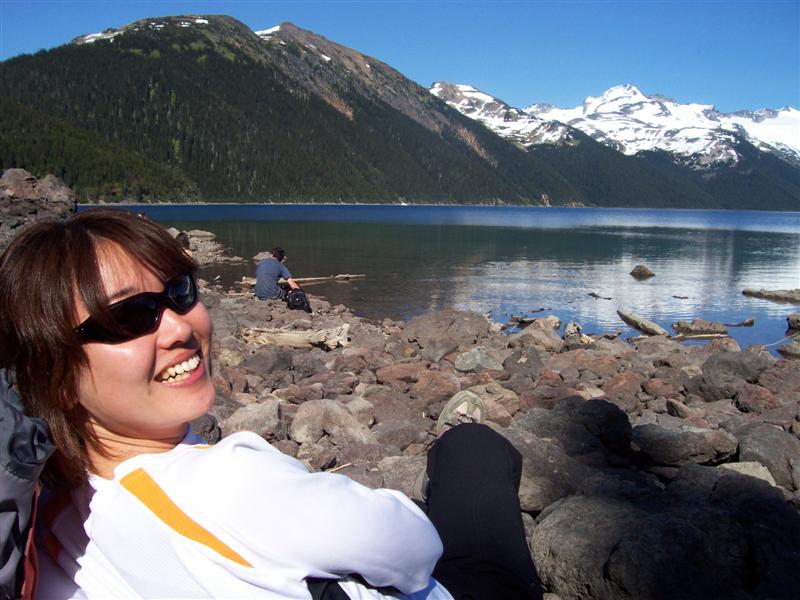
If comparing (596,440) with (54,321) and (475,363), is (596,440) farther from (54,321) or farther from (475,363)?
(475,363)

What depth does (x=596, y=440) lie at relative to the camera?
4848 millimetres

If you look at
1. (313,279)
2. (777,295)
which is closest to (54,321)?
(313,279)

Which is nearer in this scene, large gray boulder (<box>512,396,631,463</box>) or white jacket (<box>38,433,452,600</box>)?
white jacket (<box>38,433,452,600</box>)

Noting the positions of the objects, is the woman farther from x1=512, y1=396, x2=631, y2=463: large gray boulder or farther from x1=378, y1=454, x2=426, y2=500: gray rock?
x1=512, y1=396, x2=631, y2=463: large gray boulder

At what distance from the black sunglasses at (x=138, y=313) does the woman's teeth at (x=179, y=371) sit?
133 millimetres

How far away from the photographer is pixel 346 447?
4.88 meters

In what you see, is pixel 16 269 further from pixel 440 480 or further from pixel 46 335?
pixel 440 480

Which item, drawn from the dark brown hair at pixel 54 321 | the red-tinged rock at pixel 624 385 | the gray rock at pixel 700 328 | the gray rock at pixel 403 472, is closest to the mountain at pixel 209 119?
the gray rock at pixel 700 328

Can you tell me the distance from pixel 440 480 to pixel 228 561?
58.9 inches

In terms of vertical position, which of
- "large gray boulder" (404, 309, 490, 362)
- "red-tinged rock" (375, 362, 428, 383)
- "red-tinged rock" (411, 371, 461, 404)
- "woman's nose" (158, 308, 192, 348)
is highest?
"woman's nose" (158, 308, 192, 348)

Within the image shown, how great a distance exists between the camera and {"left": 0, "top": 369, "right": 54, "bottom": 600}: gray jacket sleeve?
3.80ft

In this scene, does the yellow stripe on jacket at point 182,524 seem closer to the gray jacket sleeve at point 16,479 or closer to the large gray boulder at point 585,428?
the gray jacket sleeve at point 16,479

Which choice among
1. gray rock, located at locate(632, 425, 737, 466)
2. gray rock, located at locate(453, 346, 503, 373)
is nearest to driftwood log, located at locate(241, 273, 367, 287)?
gray rock, located at locate(453, 346, 503, 373)

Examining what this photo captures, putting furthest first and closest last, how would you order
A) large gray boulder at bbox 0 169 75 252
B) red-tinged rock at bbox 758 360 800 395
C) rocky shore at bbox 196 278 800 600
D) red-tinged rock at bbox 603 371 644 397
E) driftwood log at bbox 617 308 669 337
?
1. large gray boulder at bbox 0 169 75 252
2. driftwood log at bbox 617 308 669 337
3. red-tinged rock at bbox 758 360 800 395
4. red-tinged rock at bbox 603 371 644 397
5. rocky shore at bbox 196 278 800 600
